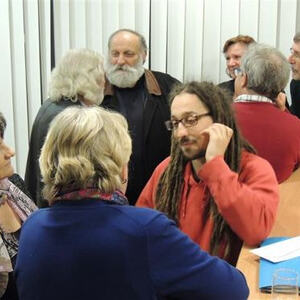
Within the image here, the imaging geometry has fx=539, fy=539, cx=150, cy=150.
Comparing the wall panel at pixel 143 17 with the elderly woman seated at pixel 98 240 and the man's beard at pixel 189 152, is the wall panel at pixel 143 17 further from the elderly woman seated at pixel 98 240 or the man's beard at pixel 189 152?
the elderly woman seated at pixel 98 240

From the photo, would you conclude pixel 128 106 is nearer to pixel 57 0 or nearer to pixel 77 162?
pixel 57 0

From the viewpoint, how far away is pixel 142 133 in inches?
127

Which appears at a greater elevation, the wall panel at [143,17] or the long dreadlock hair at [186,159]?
the wall panel at [143,17]

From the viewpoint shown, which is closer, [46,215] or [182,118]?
[46,215]

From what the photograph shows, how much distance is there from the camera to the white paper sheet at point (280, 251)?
67.3 inches

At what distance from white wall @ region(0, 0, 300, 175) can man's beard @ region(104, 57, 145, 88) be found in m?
0.46

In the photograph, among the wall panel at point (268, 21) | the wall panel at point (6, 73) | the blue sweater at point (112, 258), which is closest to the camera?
the blue sweater at point (112, 258)

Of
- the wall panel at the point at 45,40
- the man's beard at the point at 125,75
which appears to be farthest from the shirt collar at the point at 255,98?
the wall panel at the point at 45,40

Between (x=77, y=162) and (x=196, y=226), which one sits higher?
(x=77, y=162)

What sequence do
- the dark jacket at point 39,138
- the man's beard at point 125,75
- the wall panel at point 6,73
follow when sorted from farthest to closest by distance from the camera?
1. the wall panel at point 6,73
2. the man's beard at point 125,75
3. the dark jacket at point 39,138

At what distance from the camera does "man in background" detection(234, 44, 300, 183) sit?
245 centimetres

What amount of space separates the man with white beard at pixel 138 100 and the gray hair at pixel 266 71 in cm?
88

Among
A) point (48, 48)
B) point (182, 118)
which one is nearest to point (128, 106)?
point (48, 48)

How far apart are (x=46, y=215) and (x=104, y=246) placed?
0.18 m
